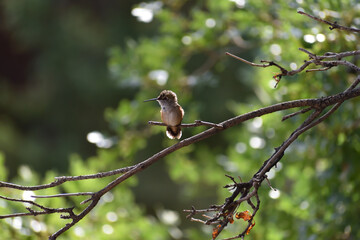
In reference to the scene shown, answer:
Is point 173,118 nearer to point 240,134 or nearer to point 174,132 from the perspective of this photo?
point 174,132

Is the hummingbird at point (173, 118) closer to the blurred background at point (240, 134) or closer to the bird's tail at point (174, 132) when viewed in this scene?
the bird's tail at point (174, 132)

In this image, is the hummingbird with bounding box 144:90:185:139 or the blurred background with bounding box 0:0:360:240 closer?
the hummingbird with bounding box 144:90:185:139

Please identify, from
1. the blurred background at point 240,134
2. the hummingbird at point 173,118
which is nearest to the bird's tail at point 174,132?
the hummingbird at point 173,118

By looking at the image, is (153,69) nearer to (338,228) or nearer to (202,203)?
(338,228)

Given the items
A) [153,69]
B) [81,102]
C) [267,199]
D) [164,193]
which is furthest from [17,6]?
[267,199]

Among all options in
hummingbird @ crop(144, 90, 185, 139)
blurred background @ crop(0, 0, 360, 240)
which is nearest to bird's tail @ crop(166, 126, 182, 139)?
hummingbird @ crop(144, 90, 185, 139)

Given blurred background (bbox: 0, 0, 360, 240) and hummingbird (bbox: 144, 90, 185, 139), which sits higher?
blurred background (bbox: 0, 0, 360, 240)

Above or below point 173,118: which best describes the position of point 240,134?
above

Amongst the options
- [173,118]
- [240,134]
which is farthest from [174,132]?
[240,134]

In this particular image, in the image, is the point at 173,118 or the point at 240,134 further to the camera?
the point at 240,134

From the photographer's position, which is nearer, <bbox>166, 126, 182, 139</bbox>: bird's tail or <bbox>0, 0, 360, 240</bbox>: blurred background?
<bbox>166, 126, 182, 139</bbox>: bird's tail

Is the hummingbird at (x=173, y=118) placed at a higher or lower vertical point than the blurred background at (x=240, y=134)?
lower

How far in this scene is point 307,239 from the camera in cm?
207

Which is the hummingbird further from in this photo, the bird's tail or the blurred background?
the blurred background
